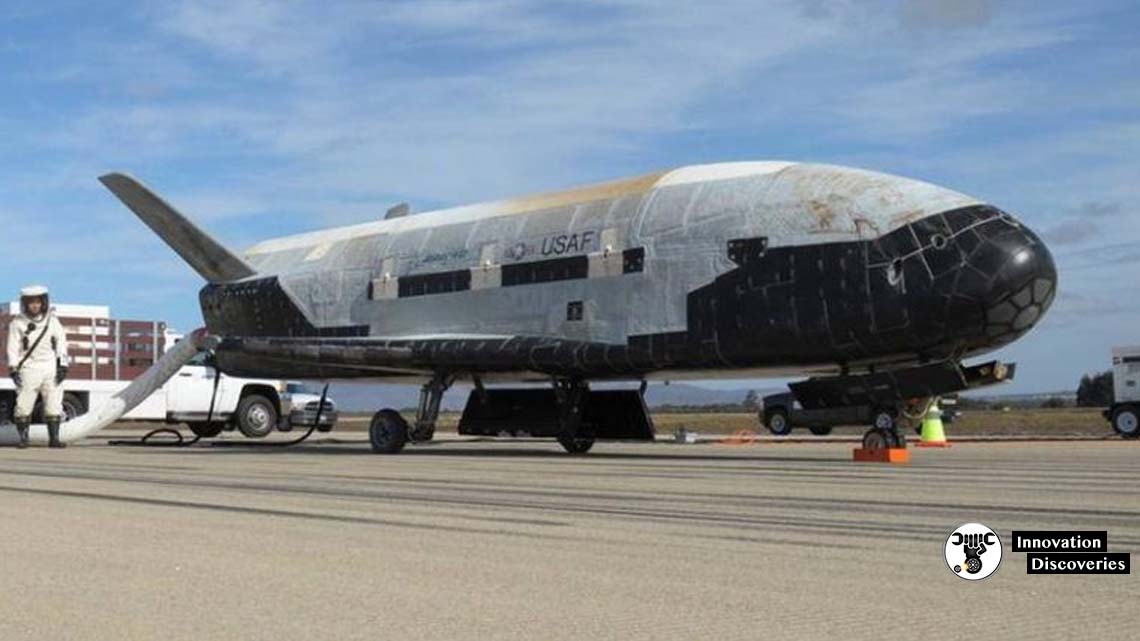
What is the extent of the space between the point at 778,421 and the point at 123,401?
19657 millimetres

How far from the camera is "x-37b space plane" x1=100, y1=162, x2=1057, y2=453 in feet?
51.5

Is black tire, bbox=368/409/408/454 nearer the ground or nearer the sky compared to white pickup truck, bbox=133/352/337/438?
nearer the ground

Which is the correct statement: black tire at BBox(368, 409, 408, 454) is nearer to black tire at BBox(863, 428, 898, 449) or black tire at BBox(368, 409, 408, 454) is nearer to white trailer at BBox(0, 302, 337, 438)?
black tire at BBox(863, 428, 898, 449)

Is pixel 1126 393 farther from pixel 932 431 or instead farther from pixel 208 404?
pixel 208 404

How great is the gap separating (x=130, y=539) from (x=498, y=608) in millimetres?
3518

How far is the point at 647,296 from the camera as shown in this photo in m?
17.9

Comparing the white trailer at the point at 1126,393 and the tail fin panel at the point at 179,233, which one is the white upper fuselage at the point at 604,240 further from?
the white trailer at the point at 1126,393

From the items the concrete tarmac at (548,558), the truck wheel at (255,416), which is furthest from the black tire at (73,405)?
the concrete tarmac at (548,558)

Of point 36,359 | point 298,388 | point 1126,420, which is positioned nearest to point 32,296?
point 36,359

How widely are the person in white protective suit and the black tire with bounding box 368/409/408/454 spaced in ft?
20.1

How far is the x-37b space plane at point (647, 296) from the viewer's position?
15711 mm

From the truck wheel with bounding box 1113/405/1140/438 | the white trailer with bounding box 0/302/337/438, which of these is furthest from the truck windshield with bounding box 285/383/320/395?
the truck wheel with bounding box 1113/405/1140/438

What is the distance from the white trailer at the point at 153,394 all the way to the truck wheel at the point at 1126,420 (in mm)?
21501

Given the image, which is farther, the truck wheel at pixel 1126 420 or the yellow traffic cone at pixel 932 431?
the truck wheel at pixel 1126 420
